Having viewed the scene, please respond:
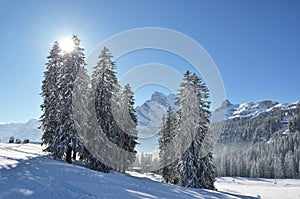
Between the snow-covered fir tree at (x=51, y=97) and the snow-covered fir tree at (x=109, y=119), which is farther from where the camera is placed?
the snow-covered fir tree at (x=109, y=119)

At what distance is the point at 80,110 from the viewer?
88.9ft

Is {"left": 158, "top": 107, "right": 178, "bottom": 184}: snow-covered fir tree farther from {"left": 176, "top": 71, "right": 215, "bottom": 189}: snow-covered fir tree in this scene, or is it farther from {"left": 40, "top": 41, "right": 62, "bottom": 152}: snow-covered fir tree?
{"left": 40, "top": 41, "right": 62, "bottom": 152}: snow-covered fir tree

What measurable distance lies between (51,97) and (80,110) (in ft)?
14.7

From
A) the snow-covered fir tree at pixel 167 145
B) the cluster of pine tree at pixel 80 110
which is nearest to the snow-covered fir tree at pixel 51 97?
the cluster of pine tree at pixel 80 110

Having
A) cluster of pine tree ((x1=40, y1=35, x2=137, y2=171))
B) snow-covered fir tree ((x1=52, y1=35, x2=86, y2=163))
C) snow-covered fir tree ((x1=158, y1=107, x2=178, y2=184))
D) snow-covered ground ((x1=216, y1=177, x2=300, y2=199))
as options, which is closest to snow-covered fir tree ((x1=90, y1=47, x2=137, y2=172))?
cluster of pine tree ((x1=40, y1=35, x2=137, y2=171))

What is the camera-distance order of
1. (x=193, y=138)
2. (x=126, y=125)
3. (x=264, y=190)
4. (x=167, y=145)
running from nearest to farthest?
(x=193, y=138), (x=126, y=125), (x=167, y=145), (x=264, y=190)

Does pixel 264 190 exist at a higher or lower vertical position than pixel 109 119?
lower

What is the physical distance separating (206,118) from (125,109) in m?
12.1

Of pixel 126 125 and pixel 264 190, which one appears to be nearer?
pixel 126 125

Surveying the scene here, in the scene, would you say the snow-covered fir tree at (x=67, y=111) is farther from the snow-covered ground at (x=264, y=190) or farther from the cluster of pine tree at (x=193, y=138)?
the snow-covered ground at (x=264, y=190)

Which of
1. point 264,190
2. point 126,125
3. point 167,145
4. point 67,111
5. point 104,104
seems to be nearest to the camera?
point 67,111

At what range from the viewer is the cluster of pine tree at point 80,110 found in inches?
1036

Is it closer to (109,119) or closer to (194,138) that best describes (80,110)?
(109,119)

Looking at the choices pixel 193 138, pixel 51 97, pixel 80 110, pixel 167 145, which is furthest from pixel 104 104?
pixel 167 145
